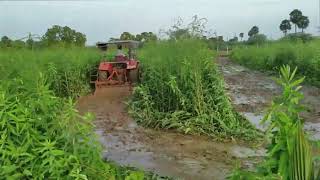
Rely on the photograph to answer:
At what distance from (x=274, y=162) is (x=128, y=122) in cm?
837

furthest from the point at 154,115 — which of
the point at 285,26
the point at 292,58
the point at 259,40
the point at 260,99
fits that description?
the point at 285,26

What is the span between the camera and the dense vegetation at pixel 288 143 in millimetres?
2904

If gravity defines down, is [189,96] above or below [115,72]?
below

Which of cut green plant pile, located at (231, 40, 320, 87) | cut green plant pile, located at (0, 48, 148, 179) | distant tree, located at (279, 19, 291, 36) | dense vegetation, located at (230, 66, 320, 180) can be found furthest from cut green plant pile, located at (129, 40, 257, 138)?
distant tree, located at (279, 19, 291, 36)

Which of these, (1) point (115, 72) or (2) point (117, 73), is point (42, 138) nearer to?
(1) point (115, 72)

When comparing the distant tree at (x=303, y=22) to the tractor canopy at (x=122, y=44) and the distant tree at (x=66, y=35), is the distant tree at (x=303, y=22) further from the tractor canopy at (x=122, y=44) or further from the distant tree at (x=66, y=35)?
the tractor canopy at (x=122, y=44)

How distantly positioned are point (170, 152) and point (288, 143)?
18.4ft

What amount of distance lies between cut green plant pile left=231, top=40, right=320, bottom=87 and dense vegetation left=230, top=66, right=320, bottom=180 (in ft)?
49.1

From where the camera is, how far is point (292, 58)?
23797mm

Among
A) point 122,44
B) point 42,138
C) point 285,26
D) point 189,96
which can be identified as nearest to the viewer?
point 42,138

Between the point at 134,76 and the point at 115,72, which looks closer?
the point at 115,72

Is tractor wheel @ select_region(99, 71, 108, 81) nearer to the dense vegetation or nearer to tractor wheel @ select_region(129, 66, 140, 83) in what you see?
tractor wheel @ select_region(129, 66, 140, 83)

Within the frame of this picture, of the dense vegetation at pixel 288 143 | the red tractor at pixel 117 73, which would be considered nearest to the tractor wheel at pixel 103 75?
the red tractor at pixel 117 73

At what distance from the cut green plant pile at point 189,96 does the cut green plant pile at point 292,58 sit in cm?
816
